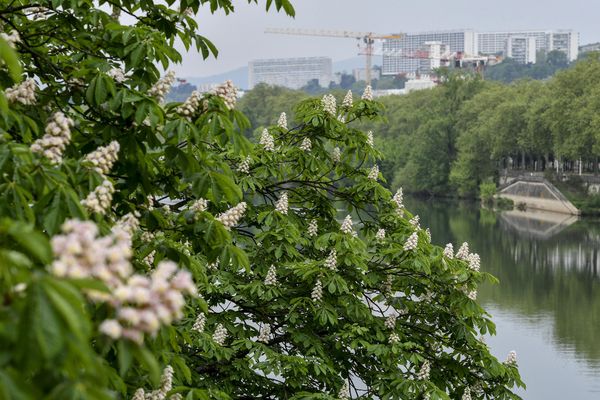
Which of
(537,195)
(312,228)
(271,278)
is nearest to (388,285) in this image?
Result: (312,228)

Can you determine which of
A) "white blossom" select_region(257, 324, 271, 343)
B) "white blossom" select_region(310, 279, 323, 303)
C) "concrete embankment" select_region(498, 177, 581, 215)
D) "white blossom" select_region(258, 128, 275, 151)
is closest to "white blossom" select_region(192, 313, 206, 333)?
A: "white blossom" select_region(257, 324, 271, 343)

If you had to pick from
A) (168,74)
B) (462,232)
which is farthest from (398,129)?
(168,74)

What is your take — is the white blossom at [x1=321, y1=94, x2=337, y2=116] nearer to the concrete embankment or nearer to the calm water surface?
the calm water surface

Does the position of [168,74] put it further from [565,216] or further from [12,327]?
[565,216]

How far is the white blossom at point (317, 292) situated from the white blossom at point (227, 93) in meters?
4.53

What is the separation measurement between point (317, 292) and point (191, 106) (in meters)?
4.76

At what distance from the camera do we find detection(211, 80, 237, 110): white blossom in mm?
5320

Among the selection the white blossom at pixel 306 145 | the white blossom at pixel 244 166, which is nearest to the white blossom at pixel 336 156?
the white blossom at pixel 306 145

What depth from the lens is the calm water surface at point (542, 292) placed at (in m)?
26.4

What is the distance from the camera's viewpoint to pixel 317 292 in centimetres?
974

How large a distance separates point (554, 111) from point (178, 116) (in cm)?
6482

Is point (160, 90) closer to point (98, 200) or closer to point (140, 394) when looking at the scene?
point (98, 200)

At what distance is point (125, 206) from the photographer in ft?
18.4

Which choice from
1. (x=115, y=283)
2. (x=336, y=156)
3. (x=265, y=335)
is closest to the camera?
(x=115, y=283)
